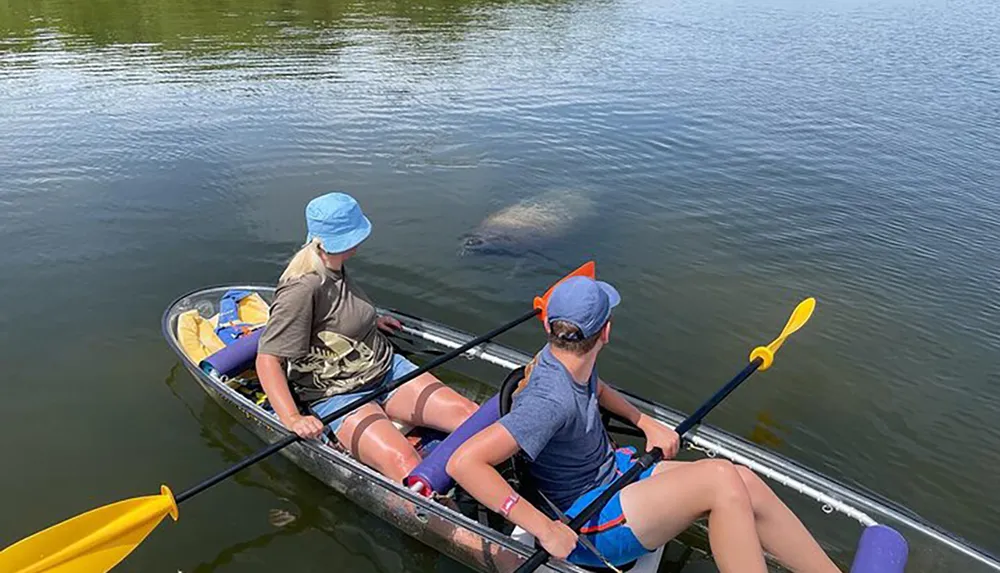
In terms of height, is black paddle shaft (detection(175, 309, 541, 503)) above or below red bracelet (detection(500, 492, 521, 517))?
below

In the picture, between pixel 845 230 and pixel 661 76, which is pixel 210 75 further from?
pixel 845 230

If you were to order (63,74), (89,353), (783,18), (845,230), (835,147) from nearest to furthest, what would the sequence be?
(89,353) < (845,230) < (835,147) < (63,74) < (783,18)

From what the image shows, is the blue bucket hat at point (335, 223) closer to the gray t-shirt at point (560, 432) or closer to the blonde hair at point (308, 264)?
the blonde hair at point (308, 264)

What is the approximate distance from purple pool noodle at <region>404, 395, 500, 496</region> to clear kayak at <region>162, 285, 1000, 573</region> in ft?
0.23

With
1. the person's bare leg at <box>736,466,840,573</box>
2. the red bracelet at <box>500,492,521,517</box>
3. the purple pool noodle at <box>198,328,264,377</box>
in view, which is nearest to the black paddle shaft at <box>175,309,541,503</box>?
the purple pool noodle at <box>198,328,264,377</box>

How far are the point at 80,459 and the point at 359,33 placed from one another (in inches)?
910

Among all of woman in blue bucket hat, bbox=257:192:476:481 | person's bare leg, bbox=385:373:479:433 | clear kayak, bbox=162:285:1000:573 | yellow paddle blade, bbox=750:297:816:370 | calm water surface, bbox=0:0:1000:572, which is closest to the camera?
clear kayak, bbox=162:285:1000:573

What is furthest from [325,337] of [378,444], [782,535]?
[782,535]

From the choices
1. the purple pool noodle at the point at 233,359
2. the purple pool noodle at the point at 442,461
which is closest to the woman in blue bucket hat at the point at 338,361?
the purple pool noodle at the point at 442,461

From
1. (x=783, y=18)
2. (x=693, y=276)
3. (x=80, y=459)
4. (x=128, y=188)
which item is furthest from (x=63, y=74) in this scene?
(x=783, y=18)

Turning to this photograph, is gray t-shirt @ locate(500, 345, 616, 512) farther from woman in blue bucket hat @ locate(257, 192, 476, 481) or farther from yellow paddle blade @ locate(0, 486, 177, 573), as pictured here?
yellow paddle blade @ locate(0, 486, 177, 573)

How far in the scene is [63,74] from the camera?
1927 centimetres

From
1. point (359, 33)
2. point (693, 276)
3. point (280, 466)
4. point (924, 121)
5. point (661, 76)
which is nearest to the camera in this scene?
point (280, 466)

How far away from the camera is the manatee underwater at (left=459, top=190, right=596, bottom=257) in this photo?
10.9m
